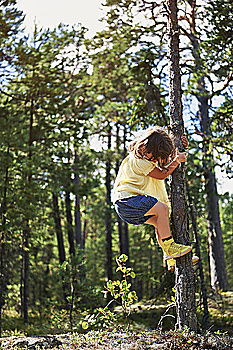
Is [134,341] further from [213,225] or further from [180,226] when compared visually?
[213,225]

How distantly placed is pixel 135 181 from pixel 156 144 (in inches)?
18.3

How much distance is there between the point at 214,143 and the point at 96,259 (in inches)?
825

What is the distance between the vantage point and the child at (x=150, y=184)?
13.9 feet

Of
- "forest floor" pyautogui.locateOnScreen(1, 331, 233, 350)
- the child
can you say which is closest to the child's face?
the child

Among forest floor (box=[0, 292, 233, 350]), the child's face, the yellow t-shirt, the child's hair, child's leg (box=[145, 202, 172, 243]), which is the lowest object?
forest floor (box=[0, 292, 233, 350])

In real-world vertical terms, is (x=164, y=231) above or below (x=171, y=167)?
below

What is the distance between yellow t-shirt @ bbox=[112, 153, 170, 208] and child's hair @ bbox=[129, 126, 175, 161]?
0.11 meters

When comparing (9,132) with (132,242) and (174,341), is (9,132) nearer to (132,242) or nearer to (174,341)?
(174,341)

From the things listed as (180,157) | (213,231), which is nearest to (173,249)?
(180,157)

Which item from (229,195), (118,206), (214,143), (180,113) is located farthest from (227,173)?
(118,206)

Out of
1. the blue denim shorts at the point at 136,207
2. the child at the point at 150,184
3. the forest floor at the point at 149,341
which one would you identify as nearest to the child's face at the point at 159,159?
the child at the point at 150,184

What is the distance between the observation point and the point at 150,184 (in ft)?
14.8

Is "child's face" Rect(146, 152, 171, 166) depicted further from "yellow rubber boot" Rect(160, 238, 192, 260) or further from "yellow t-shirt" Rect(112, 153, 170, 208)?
"yellow rubber boot" Rect(160, 238, 192, 260)

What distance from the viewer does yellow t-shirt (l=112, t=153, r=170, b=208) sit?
4363 millimetres
